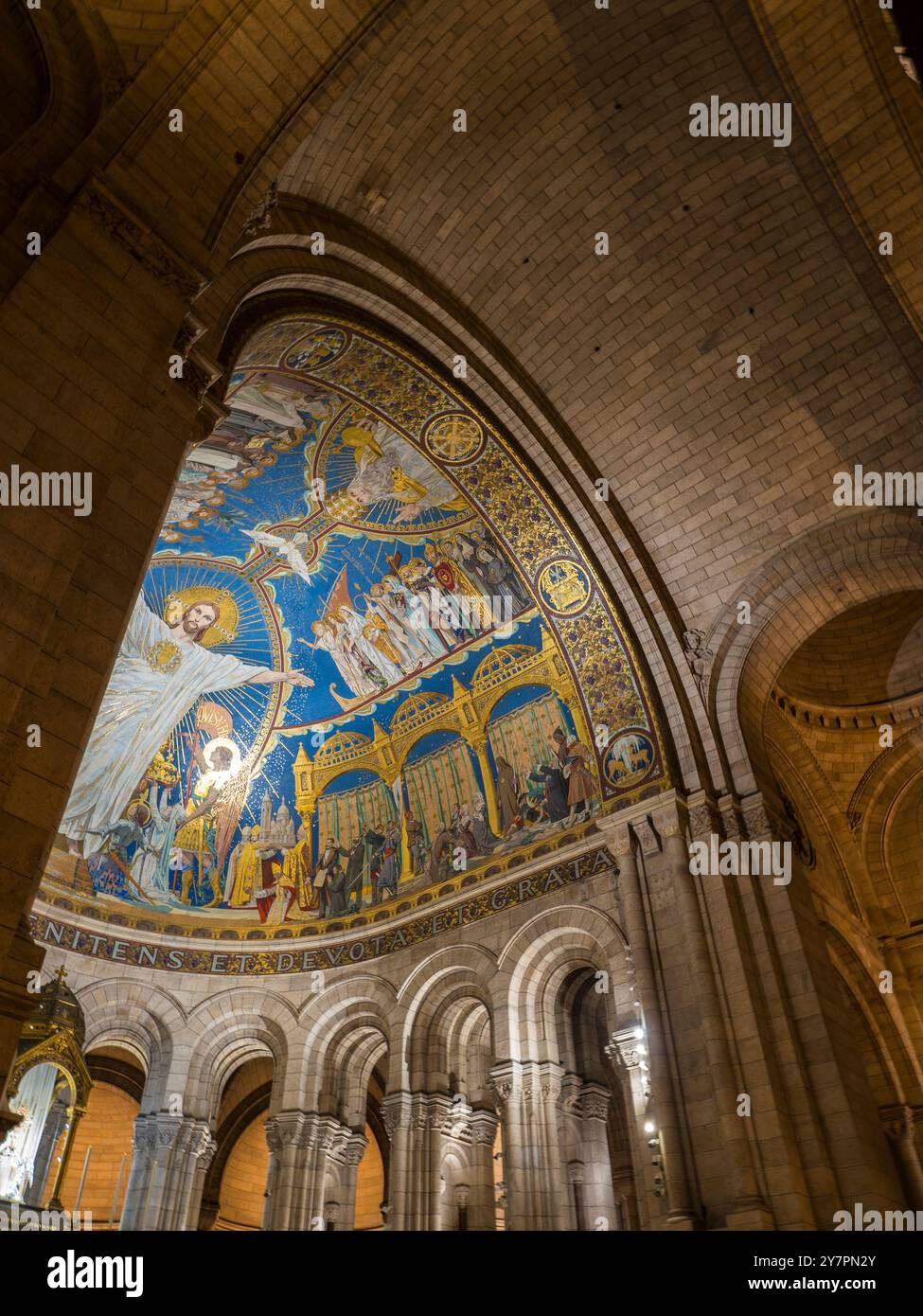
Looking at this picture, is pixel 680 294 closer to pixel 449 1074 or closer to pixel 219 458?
pixel 219 458

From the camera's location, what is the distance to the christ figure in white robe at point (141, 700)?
13.3m

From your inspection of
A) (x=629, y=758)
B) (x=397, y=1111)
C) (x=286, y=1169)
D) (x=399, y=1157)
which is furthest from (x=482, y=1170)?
(x=629, y=758)

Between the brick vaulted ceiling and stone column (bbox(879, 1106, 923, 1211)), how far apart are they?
323 inches

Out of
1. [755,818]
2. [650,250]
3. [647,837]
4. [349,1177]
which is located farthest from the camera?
[349,1177]

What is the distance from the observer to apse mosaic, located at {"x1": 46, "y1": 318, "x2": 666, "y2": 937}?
11.6m

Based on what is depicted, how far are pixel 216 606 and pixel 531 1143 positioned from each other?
27.2ft

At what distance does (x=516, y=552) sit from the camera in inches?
478

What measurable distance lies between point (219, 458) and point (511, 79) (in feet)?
17.8

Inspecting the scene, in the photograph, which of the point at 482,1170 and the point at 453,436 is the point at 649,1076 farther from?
the point at 453,436

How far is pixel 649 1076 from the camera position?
9.31 metres

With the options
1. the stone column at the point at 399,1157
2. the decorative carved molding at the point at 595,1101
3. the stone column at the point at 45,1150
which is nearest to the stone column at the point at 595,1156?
the decorative carved molding at the point at 595,1101

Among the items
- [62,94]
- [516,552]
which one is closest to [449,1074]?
[516,552]

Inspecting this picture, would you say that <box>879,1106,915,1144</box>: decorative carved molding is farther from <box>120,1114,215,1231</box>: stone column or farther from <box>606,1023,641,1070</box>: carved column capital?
<box>120,1114,215,1231</box>: stone column

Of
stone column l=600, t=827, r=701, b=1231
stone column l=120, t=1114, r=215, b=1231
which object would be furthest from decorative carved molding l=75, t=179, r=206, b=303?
stone column l=120, t=1114, r=215, b=1231
